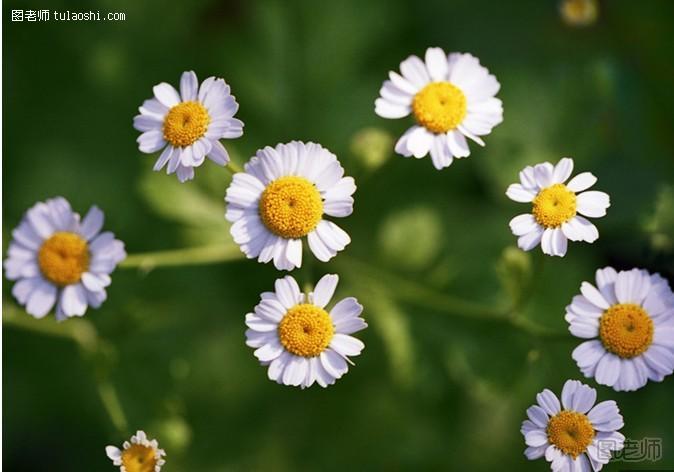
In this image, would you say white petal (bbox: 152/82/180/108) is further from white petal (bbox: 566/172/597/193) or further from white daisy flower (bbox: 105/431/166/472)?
white petal (bbox: 566/172/597/193)

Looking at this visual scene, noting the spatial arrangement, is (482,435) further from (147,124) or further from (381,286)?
(147,124)

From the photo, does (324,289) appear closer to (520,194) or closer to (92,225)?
(520,194)

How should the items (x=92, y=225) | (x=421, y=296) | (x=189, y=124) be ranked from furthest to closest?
(x=421, y=296) → (x=92, y=225) → (x=189, y=124)

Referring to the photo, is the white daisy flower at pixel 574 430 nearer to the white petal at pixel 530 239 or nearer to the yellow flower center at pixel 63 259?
the white petal at pixel 530 239

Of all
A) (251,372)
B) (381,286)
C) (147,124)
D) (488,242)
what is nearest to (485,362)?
(381,286)


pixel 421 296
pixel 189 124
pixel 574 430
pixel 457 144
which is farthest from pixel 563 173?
pixel 189 124

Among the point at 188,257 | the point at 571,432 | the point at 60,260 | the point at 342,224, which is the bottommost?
the point at 571,432

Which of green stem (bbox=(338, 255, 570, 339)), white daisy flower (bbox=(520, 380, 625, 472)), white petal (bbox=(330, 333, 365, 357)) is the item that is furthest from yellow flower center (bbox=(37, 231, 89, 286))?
white daisy flower (bbox=(520, 380, 625, 472))
